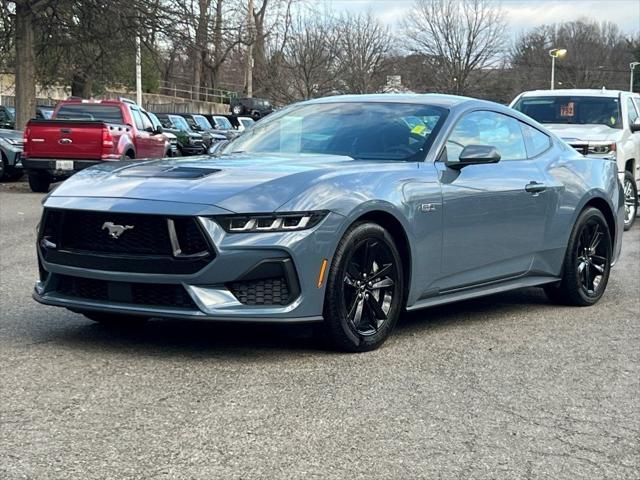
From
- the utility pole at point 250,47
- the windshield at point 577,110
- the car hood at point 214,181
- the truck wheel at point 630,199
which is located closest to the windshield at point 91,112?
the windshield at point 577,110

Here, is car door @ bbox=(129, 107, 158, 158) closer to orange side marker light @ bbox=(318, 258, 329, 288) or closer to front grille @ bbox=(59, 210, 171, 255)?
front grille @ bbox=(59, 210, 171, 255)

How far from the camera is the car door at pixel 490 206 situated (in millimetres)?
5707

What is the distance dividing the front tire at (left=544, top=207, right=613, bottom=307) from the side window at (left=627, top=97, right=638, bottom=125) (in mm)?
6788

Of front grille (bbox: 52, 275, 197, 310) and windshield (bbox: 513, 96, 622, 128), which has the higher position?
windshield (bbox: 513, 96, 622, 128)

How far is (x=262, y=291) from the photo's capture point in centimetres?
472

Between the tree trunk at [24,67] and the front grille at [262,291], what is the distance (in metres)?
19.2

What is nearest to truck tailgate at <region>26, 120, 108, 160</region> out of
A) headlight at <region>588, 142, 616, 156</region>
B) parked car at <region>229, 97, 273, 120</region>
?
headlight at <region>588, 142, 616, 156</region>

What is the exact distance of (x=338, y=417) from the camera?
4008 mm

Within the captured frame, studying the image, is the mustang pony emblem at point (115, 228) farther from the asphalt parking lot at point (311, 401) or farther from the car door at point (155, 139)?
the car door at point (155, 139)

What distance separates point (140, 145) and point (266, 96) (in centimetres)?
3146

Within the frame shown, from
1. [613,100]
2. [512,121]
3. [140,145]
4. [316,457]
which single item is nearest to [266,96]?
[140,145]

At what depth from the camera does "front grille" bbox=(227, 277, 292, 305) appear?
470 centimetres

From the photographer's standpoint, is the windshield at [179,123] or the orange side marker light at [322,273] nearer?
the orange side marker light at [322,273]

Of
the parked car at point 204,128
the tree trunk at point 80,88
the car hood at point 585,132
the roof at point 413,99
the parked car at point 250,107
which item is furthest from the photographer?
the parked car at point 250,107
